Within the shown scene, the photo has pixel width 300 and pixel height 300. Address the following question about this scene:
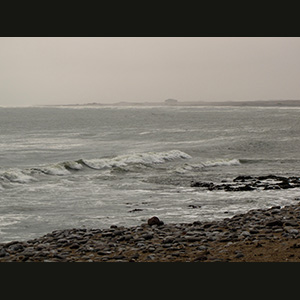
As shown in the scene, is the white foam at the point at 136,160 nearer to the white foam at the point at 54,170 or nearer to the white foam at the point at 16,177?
the white foam at the point at 54,170

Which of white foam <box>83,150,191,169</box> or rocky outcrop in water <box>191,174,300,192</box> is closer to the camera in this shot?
rocky outcrop in water <box>191,174,300,192</box>

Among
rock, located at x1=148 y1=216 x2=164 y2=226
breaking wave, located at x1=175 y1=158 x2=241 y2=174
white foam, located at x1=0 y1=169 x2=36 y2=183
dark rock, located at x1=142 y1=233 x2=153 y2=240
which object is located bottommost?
breaking wave, located at x1=175 y1=158 x2=241 y2=174

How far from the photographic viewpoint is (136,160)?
34938 mm

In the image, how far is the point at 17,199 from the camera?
2061cm

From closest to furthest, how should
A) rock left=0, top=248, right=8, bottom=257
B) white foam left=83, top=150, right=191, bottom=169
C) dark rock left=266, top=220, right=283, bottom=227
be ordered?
rock left=0, top=248, right=8, bottom=257 < dark rock left=266, top=220, right=283, bottom=227 < white foam left=83, top=150, right=191, bottom=169

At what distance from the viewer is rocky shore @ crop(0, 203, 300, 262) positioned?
36.0 ft

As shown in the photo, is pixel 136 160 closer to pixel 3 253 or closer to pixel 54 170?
pixel 54 170

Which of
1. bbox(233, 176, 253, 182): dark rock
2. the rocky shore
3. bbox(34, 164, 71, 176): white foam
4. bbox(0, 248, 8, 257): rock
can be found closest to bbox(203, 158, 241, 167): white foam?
bbox(233, 176, 253, 182): dark rock

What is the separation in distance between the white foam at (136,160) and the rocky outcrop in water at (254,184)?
929 centimetres

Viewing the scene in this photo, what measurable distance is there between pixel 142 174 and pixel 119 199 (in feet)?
27.5

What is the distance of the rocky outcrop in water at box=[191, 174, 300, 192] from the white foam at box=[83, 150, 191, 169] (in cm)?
929

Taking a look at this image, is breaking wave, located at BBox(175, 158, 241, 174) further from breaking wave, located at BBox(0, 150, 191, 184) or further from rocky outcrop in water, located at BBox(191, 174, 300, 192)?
rocky outcrop in water, located at BBox(191, 174, 300, 192)

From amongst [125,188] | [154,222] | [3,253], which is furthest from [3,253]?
[125,188]

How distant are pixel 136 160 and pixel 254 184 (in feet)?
41.3
